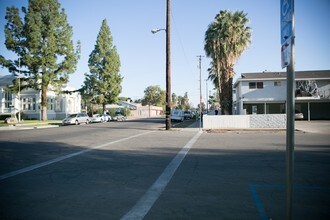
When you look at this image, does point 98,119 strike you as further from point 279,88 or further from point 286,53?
point 286,53

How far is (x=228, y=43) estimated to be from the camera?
31141 mm

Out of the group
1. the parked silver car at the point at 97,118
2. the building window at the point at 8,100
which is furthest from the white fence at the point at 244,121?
the building window at the point at 8,100

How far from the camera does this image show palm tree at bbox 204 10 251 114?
31031mm

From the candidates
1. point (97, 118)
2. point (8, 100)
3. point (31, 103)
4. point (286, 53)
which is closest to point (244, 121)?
point (286, 53)

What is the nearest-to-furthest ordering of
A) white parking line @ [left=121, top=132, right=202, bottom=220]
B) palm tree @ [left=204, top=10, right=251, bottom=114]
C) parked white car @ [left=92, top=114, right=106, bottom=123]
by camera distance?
white parking line @ [left=121, top=132, right=202, bottom=220] < palm tree @ [left=204, top=10, right=251, bottom=114] < parked white car @ [left=92, top=114, right=106, bottom=123]

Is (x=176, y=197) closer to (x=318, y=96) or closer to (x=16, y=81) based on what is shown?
(x=318, y=96)

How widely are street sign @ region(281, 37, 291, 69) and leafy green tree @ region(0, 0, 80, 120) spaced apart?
138ft

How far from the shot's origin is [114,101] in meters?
56.2

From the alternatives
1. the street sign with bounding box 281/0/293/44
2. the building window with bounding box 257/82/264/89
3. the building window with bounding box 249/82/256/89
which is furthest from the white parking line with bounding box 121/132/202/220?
the building window with bounding box 257/82/264/89

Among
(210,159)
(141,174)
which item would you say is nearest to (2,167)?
(141,174)

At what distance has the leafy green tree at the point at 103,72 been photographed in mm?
54125

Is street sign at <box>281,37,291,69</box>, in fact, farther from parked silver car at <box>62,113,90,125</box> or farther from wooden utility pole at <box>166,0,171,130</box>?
parked silver car at <box>62,113,90,125</box>

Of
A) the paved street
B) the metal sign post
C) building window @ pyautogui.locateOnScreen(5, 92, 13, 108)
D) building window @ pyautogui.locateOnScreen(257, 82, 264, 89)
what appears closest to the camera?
the metal sign post

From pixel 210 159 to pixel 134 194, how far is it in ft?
15.0
